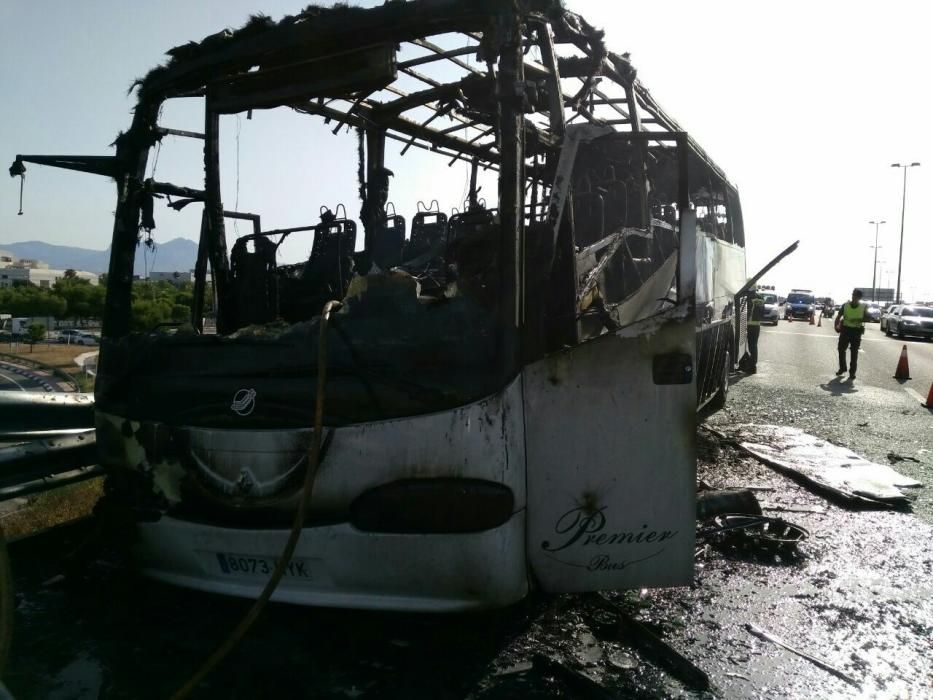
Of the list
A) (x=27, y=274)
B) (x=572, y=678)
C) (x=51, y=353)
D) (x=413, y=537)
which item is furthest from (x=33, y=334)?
(x=27, y=274)

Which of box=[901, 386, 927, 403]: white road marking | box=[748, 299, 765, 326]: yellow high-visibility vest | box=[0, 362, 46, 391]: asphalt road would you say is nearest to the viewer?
box=[901, 386, 927, 403]: white road marking

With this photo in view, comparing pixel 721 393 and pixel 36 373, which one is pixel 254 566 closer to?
pixel 721 393

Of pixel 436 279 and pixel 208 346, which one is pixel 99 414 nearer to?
pixel 208 346

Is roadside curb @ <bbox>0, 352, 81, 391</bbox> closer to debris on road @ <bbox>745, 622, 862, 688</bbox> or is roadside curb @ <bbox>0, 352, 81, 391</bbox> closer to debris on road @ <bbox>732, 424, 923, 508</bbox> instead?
debris on road @ <bbox>732, 424, 923, 508</bbox>

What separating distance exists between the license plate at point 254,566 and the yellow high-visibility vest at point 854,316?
500 inches

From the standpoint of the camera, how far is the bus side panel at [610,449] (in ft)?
8.68

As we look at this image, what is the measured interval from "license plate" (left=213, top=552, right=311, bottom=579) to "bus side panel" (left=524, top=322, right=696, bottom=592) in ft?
2.95

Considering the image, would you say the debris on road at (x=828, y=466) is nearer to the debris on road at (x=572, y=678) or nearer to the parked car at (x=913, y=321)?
the debris on road at (x=572, y=678)

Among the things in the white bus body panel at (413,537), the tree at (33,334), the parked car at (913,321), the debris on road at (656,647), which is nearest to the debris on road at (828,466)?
the debris on road at (656,647)

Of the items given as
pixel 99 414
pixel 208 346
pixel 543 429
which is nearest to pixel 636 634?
pixel 543 429

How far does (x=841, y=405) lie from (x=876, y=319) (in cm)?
4784

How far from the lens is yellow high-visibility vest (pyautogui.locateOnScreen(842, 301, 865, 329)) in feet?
41.3

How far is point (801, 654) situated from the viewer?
9.66ft

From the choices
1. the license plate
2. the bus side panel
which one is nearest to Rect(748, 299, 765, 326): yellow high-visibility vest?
the bus side panel
